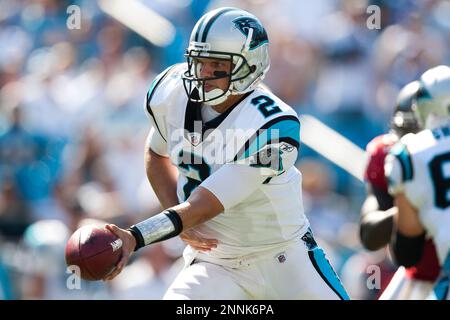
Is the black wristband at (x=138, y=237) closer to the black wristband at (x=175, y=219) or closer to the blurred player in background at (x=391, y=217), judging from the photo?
the black wristband at (x=175, y=219)

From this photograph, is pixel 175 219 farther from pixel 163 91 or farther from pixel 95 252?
pixel 163 91

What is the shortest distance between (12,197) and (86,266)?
4599 millimetres

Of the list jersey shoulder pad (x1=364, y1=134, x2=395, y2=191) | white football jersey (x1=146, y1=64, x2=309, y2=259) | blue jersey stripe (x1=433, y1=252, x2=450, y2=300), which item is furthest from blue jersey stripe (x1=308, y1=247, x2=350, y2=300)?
jersey shoulder pad (x1=364, y1=134, x2=395, y2=191)

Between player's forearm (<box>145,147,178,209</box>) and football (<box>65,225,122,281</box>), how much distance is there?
934mm

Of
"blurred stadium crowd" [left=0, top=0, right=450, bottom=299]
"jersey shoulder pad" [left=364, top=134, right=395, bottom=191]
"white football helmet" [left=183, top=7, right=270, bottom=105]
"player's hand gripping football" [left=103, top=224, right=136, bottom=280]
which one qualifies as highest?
"white football helmet" [left=183, top=7, right=270, bottom=105]

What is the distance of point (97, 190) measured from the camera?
345 inches

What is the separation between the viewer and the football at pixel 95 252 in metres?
4.41

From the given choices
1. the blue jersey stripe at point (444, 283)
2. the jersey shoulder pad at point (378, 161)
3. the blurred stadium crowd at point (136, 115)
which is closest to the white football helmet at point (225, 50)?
the jersey shoulder pad at point (378, 161)

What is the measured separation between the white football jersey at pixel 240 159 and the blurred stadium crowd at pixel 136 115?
8.39 ft

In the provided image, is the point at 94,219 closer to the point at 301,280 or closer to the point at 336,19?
the point at 336,19

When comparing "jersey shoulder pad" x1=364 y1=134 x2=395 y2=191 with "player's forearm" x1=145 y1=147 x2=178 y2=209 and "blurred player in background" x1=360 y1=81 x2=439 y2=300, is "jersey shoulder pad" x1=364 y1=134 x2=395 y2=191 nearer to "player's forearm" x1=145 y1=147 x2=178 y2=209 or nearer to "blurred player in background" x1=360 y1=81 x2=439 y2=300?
"blurred player in background" x1=360 y1=81 x2=439 y2=300

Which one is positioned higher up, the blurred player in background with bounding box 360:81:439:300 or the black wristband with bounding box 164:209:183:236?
the black wristband with bounding box 164:209:183:236

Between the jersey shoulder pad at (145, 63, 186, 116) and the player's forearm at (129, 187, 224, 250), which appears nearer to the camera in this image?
the player's forearm at (129, 187, 224, 250)

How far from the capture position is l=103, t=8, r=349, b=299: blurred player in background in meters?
4.90
